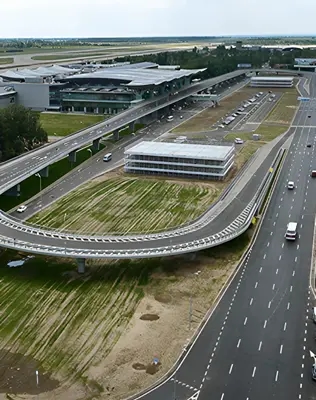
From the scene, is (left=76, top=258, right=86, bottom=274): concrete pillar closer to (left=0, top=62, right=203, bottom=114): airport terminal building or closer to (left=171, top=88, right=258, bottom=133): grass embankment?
(left=171, top=88, right=258, bottom=133): grass embankment

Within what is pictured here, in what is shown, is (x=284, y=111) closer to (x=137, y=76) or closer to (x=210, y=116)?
(x=210, y=116)

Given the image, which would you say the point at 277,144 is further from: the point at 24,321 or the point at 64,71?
the point at 64,71

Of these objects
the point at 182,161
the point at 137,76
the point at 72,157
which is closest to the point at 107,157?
the point at 72,157

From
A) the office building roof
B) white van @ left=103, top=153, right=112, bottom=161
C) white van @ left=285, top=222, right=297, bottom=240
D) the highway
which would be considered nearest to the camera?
the highway

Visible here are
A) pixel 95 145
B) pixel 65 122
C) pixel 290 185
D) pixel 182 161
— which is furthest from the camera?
pixel 65 122

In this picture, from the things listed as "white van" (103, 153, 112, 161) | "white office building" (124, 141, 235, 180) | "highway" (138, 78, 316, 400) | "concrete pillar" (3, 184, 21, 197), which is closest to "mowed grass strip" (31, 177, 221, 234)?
"white office building" (124, 141, 235, 180)

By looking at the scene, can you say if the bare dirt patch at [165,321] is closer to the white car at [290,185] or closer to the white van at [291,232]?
the white van at [291,232]

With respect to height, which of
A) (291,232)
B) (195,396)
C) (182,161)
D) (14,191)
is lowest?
(195,396)
